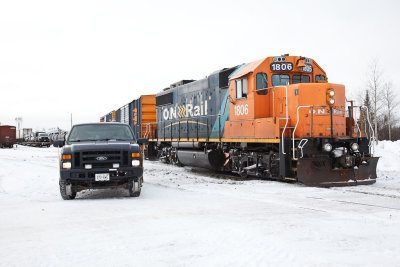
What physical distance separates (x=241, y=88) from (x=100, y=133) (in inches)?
179

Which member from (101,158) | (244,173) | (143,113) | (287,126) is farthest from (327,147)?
(143,113)

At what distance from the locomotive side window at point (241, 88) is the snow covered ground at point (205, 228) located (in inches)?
132

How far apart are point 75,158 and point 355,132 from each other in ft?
24.2

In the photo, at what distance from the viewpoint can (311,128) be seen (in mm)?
9859

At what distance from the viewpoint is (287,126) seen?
34.7 feet

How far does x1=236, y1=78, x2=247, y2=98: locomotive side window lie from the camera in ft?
38.3

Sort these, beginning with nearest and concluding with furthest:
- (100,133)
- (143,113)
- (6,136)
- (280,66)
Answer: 1. (100,133)
2. (280,66)
3. (143,113)
4. (6,136)

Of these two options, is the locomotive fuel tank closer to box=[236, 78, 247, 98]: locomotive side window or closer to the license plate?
box=[236, 78, 247, 98]: locomotive side window

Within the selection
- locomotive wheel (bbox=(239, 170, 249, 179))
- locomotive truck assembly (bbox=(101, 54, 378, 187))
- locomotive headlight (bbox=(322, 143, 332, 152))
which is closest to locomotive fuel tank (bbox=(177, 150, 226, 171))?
locomotive truck assembly (bbox=(101, 54, 378, 187))

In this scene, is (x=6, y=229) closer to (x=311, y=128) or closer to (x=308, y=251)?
(x=308, y=251)

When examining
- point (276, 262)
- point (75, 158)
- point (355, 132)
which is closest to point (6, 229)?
point (75, 158)

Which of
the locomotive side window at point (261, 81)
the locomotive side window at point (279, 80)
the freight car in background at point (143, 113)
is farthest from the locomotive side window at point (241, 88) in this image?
the freight car in background at point (143, 113)

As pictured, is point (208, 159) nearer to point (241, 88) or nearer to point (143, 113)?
point (241, 88)

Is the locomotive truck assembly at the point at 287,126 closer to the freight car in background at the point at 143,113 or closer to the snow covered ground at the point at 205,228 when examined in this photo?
the snow covered ground at the point at 205,228
